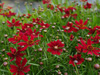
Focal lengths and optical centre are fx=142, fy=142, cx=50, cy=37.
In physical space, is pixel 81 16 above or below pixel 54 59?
above

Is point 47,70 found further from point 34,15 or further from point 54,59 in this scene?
point 34,15

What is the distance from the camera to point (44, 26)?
129cm

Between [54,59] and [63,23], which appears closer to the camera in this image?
[54,59]

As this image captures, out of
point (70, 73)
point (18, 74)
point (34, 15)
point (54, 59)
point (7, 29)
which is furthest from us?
point (34, 15)

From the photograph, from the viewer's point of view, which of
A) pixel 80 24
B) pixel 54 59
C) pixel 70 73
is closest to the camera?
pixel 70 73

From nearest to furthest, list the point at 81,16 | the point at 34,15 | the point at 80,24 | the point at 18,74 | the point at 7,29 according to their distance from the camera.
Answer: the point at 18,74 → the point at 80,24 → the point at 7,29 → the point at 81,16 → the point at 34,15

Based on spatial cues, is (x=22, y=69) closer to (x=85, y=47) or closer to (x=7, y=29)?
(x=85, y=47)

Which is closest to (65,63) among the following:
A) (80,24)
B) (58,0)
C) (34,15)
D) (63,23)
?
(80,24)

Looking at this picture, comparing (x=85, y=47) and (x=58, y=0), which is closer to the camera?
(x=85, y=47)

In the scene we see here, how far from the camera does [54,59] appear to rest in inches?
47.1

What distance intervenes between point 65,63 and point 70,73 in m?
0.08

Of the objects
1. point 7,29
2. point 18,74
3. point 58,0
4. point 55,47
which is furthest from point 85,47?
point 58,0

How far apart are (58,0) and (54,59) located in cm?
173

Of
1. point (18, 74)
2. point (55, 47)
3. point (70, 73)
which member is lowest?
point (70, 73)
